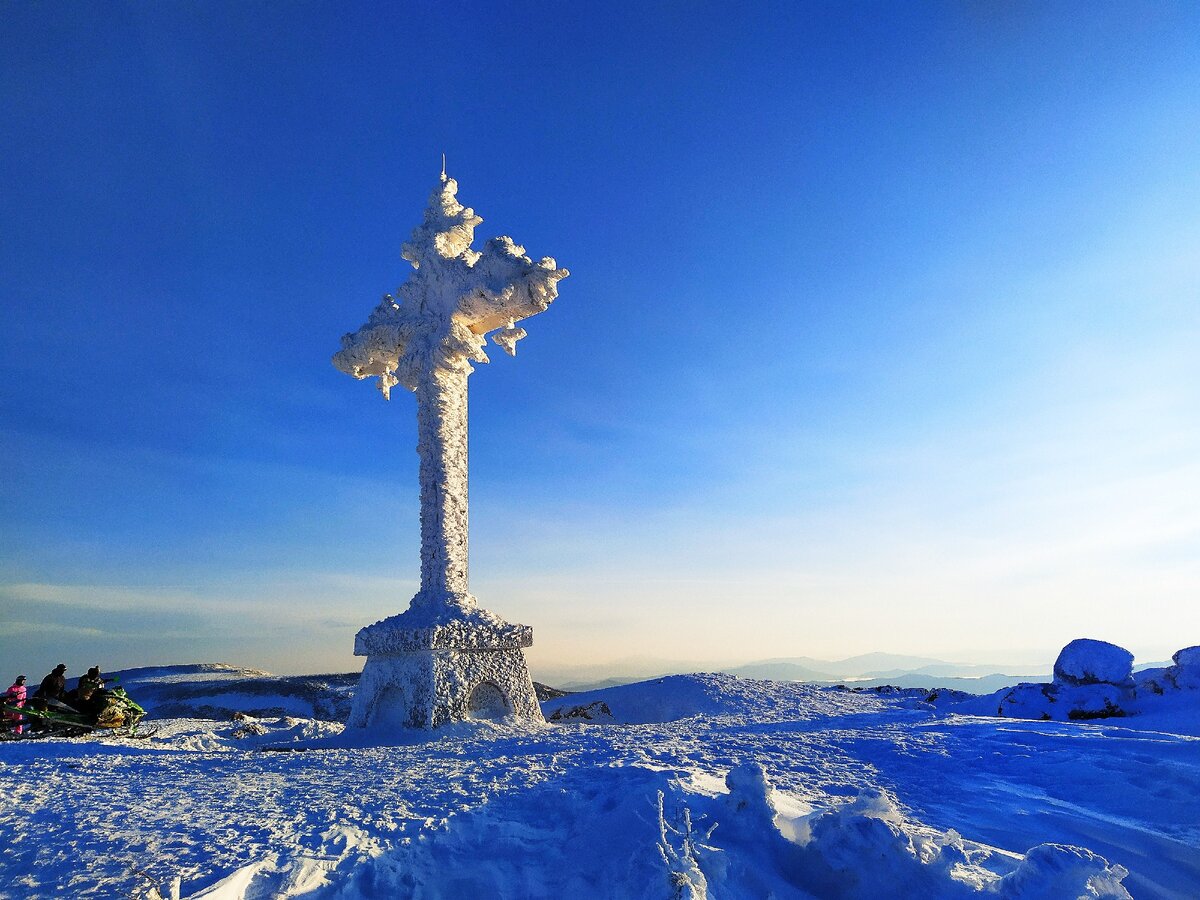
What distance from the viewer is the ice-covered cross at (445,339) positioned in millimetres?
10328

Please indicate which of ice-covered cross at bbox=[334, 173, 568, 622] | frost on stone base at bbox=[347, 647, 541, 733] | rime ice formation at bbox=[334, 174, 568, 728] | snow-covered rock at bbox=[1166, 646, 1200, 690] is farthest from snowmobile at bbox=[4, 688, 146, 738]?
snow-covered rock at bbox=[1166, 646, 1200, 690]

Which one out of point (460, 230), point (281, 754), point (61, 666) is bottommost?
point (281, 754)

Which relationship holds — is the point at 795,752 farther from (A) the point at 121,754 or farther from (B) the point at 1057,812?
(A) the point at 121,754

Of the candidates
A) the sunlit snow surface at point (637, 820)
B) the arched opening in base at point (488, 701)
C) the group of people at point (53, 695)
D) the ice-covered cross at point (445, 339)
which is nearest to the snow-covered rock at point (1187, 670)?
the sunlit snow surface at point (637, 820)

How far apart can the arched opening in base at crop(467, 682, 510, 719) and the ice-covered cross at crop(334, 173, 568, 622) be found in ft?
3.64

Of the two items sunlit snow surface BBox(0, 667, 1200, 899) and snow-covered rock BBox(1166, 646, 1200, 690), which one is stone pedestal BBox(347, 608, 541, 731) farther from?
snow-covered rock BBox(1166, 646, 1200, 690)

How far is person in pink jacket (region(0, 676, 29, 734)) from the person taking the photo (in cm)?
926

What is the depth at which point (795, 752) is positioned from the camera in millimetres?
6371

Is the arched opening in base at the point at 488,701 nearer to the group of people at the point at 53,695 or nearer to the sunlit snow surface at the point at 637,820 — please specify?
the sunlit snow surface at the point at 637,820

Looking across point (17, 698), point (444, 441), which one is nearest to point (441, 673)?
point (444, 441)

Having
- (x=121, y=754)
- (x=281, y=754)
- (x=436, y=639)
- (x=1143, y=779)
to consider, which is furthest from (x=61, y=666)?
(x=1143, y=779)

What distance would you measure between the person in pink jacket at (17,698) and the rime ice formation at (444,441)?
4399 mm

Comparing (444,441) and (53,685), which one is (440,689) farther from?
(53,685)

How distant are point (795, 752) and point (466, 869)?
375 centimetres
